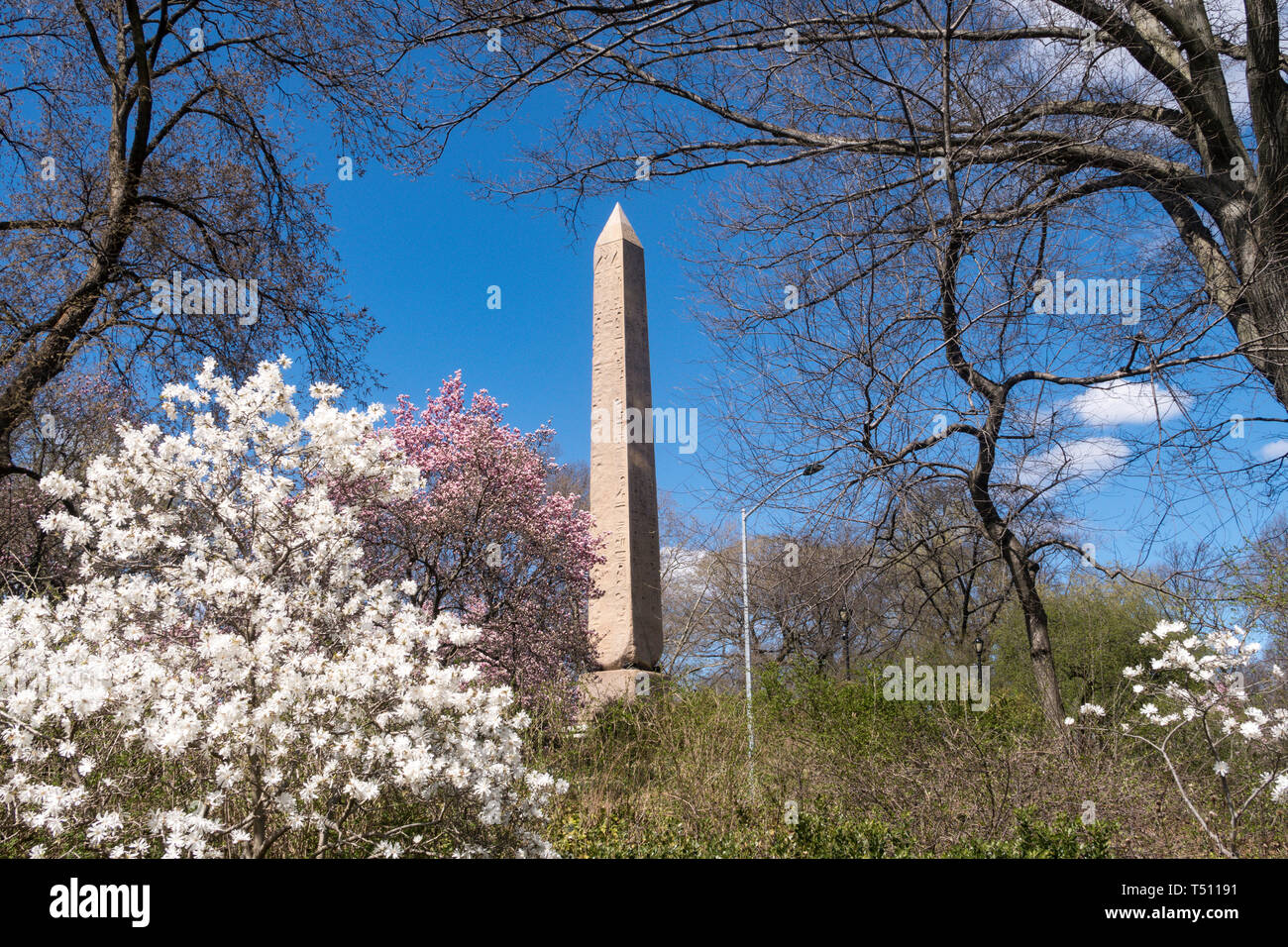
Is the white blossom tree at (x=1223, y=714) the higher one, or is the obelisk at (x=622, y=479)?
the obelisk at (x=622, y=479)

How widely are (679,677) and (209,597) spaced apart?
6.99m

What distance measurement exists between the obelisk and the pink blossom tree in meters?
0.33

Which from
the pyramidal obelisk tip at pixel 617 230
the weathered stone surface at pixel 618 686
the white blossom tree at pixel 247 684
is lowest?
the weathered stone surface at pixel 618 686

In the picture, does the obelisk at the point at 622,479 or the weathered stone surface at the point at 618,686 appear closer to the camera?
the weathered stone surface at the point at 618,686

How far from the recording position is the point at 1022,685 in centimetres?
1306

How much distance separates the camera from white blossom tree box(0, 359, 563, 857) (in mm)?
3123

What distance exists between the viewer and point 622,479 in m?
9.16

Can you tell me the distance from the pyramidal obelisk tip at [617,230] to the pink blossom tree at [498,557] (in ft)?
8.44

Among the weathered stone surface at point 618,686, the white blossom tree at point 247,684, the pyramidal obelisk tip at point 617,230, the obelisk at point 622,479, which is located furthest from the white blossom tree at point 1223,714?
the pyramidal obelisk tip at point 617,230

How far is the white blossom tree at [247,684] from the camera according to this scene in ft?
10.2

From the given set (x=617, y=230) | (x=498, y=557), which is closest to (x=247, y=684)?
(x=498, y=557)

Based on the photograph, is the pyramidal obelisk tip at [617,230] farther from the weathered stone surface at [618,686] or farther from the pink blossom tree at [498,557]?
the weathered stone surface at [618,686]

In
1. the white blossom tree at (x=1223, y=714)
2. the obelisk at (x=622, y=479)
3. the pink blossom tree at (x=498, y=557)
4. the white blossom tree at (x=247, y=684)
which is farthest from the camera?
the obelisk at (x=622, y=479)
